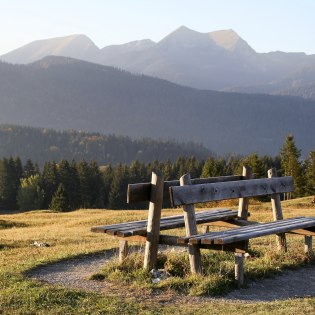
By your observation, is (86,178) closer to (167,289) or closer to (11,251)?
(11,251)

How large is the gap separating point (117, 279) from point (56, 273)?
166 centimetres

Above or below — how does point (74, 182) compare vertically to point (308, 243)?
below

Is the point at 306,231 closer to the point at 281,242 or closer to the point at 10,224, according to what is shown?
the point at 281,242

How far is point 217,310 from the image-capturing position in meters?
7.96

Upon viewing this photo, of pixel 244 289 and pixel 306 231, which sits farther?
pixel 306 231

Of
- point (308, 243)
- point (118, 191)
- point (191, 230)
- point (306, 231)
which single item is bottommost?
point (118, 191)

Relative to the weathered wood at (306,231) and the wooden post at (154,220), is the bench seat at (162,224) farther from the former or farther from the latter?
the weathered wood at (306,231)

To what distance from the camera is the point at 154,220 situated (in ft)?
33.7

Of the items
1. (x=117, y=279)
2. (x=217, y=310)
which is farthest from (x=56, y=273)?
(x=217, y=310)

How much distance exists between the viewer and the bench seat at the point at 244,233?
30.4 feet

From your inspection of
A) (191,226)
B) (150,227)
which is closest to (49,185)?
(150,227)

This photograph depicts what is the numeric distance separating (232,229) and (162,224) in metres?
1.50

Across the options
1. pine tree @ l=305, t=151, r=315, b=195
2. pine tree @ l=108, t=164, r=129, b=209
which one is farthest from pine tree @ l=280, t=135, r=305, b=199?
pine tree @ l=108, t=164, r=129, b=209

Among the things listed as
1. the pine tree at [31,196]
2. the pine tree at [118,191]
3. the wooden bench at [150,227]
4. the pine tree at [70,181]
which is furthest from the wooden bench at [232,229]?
the pine tree at [118,191]
